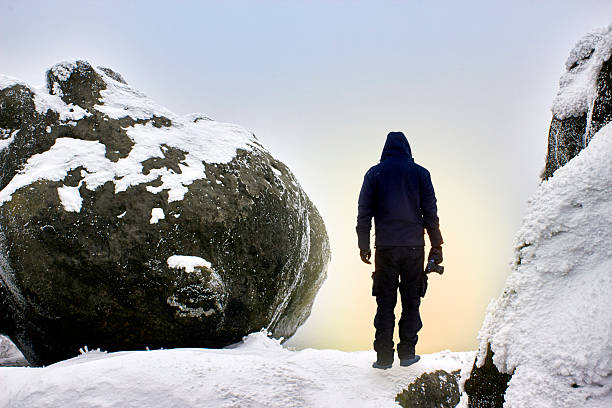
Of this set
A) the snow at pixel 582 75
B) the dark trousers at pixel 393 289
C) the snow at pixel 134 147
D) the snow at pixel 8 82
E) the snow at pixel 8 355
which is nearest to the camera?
the snow at pixel 582 75

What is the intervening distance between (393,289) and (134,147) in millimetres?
2635

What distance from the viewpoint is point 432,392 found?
3.62 metres

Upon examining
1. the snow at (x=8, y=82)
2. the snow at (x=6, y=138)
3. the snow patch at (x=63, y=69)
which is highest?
the snow patch at (x=63, y=69)

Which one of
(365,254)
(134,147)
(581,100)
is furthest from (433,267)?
(134,147)

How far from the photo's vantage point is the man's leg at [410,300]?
373 cm

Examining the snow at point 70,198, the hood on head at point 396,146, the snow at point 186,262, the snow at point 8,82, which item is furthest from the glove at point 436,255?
the snow at point 8,82

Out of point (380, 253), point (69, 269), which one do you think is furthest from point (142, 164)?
point (380, 253)

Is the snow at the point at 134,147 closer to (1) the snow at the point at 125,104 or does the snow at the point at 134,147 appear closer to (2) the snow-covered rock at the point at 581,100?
(1) the snow at the point at 125,104

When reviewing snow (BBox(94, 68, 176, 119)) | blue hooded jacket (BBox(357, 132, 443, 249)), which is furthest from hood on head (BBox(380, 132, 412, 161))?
snow (BBox(94, 68, 176, 119))

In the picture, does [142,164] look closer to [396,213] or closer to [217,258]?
[217,258]

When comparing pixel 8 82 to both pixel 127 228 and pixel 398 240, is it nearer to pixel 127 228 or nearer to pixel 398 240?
pixel 127 228

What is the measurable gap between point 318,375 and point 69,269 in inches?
84.7

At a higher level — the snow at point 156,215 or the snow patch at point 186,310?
the snow at point 156,215

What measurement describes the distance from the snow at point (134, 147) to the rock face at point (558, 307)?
291cm
